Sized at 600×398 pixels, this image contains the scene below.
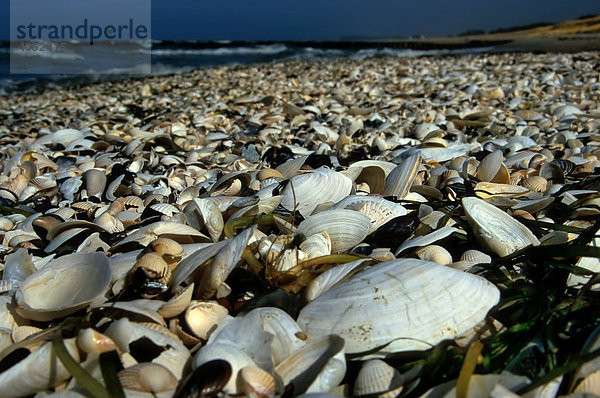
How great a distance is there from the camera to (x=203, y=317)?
131 centimetres

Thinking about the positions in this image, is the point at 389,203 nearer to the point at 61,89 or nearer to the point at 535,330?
the point at 535,330

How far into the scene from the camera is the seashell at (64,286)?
1.34 meters

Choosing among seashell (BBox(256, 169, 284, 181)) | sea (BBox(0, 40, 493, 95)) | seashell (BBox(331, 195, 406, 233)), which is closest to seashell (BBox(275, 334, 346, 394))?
seashell (BBox(331, 195, 406, 233))

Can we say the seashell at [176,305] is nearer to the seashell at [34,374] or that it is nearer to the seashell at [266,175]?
the seashell at [34,374]

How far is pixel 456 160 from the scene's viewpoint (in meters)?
2.79

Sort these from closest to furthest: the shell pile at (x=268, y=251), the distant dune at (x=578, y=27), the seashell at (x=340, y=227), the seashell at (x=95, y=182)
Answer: the shell pile at (x=268, y=251)
the seashell at (x=340, y=227)
the seashell at (x=95, y=182)
the distant dune at (x=578, y=27)

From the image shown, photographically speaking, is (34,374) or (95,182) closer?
(34,374)

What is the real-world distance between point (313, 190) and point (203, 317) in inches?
36.3

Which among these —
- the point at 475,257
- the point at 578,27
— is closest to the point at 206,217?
the point at 475,257

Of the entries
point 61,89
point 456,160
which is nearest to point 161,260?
point 456,160

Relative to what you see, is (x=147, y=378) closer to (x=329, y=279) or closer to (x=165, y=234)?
(x=329, y=279)

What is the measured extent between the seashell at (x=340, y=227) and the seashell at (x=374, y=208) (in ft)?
0.29

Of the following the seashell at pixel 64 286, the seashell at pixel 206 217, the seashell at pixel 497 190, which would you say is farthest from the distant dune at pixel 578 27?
the seashell at pixel 64 286

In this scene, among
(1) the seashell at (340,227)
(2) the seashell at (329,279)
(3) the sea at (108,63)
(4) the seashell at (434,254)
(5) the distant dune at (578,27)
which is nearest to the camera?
(2) the seashell at (329,279)
